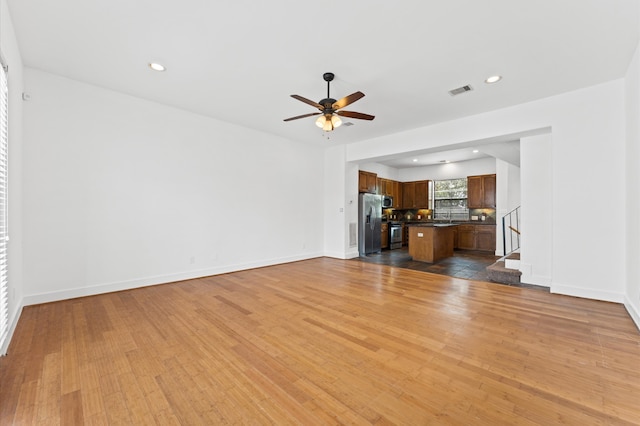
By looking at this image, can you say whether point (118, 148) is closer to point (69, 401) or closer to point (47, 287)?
point (47, 287)

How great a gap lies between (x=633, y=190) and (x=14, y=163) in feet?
23.1

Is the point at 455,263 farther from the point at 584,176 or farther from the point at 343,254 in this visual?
the point at 584,176

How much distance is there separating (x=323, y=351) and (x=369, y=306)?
4.17 feet

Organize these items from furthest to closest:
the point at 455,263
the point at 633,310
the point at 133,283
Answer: the point at 455,263
the point at 133,283
the point at 633,310

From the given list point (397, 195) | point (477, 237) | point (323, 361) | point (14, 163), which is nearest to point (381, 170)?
point (397, 195)

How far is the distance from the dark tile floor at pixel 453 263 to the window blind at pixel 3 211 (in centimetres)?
583

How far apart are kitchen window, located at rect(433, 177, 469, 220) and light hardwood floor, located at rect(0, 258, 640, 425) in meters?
6.17

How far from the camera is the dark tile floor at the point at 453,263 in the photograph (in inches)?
211

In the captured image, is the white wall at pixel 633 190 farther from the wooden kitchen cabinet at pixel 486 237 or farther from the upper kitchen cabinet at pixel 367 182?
the upper kitchen cabinet at pixel 367 182

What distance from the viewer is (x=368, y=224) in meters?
7.64

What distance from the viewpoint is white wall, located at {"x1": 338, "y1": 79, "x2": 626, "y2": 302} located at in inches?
142

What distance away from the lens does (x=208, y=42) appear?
287 cm

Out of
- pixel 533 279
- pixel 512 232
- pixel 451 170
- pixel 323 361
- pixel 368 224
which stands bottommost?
pixel 323 361

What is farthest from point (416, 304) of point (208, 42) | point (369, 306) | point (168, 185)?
point (168, 185)
